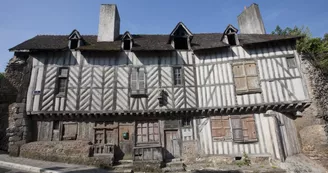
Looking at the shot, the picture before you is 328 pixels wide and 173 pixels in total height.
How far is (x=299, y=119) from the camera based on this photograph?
10875mm

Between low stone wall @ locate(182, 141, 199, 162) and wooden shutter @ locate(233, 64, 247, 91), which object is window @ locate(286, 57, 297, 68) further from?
low stone wall @ locate(182, 141, 199, 162)

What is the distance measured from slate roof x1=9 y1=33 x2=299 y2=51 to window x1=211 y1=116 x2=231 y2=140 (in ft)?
14.1

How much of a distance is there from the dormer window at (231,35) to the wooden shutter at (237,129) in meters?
4.63

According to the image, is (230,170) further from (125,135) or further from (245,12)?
(245,12)

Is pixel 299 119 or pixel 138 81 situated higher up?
pixel 138 81

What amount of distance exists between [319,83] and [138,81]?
10.8 m

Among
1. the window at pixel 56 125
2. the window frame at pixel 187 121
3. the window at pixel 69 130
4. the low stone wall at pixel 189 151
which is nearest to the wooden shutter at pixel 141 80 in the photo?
the window frame at pixel 187 121

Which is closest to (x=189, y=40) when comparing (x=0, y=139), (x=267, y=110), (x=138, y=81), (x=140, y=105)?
A: (x=138, y=81)

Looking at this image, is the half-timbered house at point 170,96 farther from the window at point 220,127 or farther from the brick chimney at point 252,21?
the brick chimney at point 252,21

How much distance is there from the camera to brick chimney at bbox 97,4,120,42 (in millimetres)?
12992

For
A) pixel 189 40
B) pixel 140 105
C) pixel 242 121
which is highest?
pixel 189 40

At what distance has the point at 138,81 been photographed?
11.1 m

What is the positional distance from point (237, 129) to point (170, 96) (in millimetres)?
4174

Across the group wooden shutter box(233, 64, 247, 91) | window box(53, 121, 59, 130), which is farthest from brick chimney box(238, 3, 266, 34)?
window box(53, 121, 59, 130)
